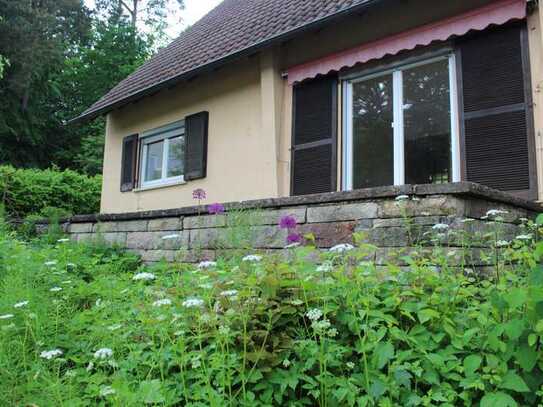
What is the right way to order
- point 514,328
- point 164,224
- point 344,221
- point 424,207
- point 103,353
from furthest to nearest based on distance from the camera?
point 164,224 → point 344,221 → point 424,207 → point 103,353 → point 514,328

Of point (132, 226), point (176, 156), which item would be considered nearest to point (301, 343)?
point (132, 226)

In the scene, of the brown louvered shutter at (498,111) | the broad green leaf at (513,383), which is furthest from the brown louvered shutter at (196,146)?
the broad green leaf at (513,383)

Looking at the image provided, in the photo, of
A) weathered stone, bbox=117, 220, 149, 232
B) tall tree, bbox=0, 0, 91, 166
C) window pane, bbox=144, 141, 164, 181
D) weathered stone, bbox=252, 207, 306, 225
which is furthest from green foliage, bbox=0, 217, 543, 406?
tall tree, bbox=0, 0, 91, 166

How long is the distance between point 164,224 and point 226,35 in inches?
183

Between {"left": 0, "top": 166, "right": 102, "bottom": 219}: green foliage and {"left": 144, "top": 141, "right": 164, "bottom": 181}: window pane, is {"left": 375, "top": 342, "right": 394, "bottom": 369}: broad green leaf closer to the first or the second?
{"left": 144, "top": 141, "right": 164, "bottom": 181}: window pane

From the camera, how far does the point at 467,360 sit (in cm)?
168

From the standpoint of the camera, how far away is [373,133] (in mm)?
5539

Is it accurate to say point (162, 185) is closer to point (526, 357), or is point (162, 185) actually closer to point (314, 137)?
point (314, 137)

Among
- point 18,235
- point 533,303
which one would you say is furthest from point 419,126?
point 18,235

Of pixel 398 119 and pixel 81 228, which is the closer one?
pixel 398 119

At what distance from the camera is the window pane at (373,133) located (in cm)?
537

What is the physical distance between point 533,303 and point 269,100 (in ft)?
16.5

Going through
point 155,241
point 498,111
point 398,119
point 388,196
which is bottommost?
point 155,241

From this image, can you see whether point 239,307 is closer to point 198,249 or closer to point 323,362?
point 323,362
